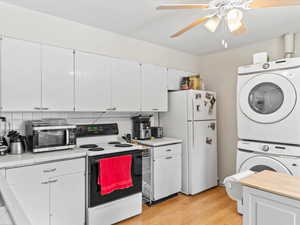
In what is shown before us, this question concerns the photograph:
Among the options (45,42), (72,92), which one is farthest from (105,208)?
(45,42)

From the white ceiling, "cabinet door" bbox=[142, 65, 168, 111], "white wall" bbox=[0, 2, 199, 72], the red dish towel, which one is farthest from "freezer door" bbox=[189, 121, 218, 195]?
the white ceiling

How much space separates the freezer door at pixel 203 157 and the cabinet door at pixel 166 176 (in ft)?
0.69

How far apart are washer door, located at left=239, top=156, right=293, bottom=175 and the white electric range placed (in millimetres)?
1413

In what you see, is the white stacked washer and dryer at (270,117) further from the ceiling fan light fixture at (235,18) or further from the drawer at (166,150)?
the ceiling fan light fixture at (235,18)

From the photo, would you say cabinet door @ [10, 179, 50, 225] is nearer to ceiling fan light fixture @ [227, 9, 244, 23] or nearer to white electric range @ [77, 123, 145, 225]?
white electric range @ [77, 123, 145, 225]

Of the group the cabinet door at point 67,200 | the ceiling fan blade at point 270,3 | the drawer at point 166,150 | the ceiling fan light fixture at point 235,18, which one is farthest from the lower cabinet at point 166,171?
the ceiling fan blade at point 270,3

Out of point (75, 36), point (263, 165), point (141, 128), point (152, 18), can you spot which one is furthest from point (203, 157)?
point (75, 36)

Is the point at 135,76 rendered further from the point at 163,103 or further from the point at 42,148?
the point at 42,148

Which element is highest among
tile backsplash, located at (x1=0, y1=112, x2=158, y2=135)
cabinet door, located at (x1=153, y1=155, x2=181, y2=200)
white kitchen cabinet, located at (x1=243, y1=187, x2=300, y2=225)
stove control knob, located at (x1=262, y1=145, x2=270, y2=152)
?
tile backsplash, located at (x1=0, y1=112, x2=158, y2=135)

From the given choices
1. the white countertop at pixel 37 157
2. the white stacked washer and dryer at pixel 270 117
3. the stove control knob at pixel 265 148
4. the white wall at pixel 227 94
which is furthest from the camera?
the white wall at pixel 227 94

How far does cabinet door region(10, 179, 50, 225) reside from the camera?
6.42 feet

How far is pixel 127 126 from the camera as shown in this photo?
11.2 feet

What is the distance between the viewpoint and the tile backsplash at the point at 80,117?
2422mm

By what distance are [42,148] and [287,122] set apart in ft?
9.26
